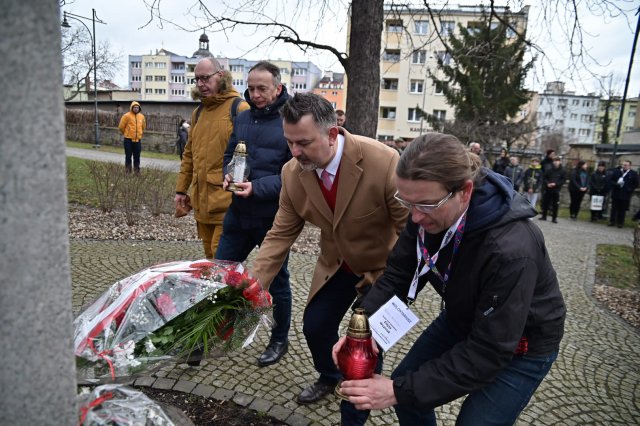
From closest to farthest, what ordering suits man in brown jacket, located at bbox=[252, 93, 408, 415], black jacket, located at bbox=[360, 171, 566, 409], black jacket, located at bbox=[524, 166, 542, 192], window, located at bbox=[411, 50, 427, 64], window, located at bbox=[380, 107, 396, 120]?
black jacket, located at bbox=[360, 171, 566, 409]
man in brown jacket, located at bbox=[252, 93, 408, 415]
window, located at bbox=[411, 50, 427, 64]
black jacket, located at bbox=[524, 166, 542, 192]
window, located at bbox=[380, 107, 396, 120]

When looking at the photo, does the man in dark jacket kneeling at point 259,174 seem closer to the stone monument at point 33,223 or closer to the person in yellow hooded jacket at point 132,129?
the stone monument at point 33,223

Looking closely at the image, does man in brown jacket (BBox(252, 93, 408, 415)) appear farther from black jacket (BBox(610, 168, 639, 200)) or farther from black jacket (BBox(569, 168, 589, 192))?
black jacket (BBox(569, 168, 589, 192))

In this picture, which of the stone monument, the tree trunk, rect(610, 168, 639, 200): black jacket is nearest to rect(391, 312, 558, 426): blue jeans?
the stone monument

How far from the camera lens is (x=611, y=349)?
452 cm

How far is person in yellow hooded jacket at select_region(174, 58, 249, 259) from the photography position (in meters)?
3.58

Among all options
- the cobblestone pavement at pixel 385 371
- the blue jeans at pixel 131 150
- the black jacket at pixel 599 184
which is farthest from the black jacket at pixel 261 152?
the black jacket at pixel 599 184

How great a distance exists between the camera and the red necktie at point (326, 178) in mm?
2660

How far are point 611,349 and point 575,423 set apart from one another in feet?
5.81

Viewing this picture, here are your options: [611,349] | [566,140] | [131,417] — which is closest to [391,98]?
[566,140]

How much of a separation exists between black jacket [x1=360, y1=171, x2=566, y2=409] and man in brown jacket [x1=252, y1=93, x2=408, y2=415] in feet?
2.28

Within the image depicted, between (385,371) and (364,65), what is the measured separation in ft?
14.2

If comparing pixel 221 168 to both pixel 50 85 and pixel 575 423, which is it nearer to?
pixel 50 85

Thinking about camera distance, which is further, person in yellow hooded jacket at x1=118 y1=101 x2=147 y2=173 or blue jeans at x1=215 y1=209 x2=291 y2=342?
person in yellow hooded jacket at x1=118 y1=101 x2=147 y2=173

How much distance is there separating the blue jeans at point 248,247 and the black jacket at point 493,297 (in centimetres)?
175
